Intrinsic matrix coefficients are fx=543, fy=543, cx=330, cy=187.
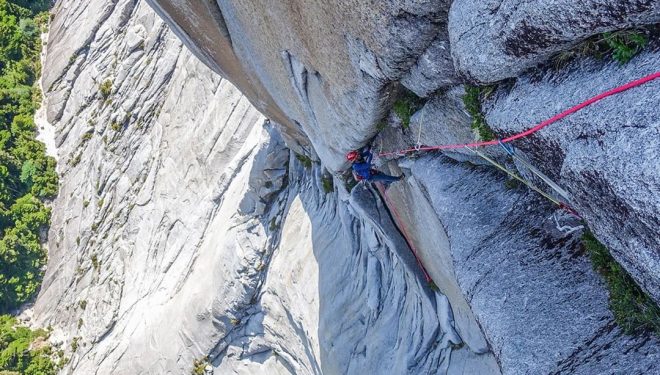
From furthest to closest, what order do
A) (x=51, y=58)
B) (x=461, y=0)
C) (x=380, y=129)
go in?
(x=51, y=58), (x=380, y=129), (x=461, y=0)

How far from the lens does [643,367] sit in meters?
6.42

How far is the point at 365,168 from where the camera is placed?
45.0 feet

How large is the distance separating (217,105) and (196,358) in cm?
1208

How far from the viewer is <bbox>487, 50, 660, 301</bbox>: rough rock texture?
A: 5305 mm

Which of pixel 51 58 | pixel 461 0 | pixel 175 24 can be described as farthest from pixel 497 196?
pixel 51 58

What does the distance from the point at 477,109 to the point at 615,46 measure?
2.71 metres

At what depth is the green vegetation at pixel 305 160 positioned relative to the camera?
2133cm

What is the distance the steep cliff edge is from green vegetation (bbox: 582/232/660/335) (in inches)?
7.7

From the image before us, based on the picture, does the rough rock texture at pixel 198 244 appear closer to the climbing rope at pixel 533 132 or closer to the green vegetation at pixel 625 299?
the climbing rope at pixel 533 132

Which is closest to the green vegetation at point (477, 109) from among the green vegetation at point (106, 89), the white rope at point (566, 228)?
the white rope at point (566, 228)

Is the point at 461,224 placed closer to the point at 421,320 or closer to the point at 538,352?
the point at 538,352

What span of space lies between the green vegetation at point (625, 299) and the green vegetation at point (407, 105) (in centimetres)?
451

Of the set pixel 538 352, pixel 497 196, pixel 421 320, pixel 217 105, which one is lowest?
pixel 538 352

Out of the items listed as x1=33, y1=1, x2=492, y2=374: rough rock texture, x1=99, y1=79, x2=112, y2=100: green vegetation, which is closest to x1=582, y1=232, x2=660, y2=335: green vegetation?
x1=33, y1=1, x2=492, y2=374: rough rock texture
